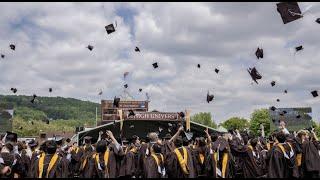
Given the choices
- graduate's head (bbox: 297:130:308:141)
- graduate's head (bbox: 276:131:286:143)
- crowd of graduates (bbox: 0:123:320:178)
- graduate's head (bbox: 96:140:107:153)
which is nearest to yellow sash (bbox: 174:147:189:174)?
crowd of graduates (bbox: 0:123:320:178)

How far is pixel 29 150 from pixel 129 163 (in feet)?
9.26

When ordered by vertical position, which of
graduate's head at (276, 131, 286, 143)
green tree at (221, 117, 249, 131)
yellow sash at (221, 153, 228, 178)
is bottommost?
yellow sash at (221, 153, 228, 178)

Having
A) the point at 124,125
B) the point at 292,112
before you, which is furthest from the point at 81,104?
the point at 124,125

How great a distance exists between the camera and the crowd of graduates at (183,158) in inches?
376

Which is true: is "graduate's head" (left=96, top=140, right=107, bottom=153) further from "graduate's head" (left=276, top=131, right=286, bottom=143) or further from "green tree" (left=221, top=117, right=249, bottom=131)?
"green tree" (left=221, top=117, right=249, bottom=131)

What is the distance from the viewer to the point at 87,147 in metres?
12.6

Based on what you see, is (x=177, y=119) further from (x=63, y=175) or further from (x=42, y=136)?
(x=63, y=175)

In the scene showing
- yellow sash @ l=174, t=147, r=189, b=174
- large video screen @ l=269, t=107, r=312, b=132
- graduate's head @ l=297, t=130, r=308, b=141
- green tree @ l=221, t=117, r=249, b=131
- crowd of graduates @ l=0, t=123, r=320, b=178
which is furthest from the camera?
green tree @ l=221, t=117, r=249, b=131

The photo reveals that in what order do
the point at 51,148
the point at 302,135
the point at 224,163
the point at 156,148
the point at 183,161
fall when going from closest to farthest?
the point at 51,148
the point at 156,148
the point at 183,161
the point at 302,135
the point at 224,163

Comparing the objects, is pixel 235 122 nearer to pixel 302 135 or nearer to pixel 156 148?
pixel 302 135

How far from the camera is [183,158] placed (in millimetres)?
10125

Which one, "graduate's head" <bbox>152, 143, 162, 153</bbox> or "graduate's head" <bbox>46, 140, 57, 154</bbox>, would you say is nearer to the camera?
"graduate's head" <bbox>46, 140, 57, 154</bbox>

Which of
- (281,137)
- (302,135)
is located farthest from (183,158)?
(302,135)

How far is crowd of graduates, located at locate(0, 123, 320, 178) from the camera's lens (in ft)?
31.3
